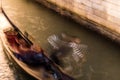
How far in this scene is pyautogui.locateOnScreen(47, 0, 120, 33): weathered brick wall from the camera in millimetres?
10169

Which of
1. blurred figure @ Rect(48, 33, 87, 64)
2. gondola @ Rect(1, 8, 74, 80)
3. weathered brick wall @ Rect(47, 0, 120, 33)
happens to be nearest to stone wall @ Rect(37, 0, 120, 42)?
weathered brick wall @ Rect(47, 0, 120, 33)

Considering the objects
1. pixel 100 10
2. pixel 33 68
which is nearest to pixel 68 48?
pixel 33 68

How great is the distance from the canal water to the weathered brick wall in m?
0.51

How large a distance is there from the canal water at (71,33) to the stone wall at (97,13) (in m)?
0.24

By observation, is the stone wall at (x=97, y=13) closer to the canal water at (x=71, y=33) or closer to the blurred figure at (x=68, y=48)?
the canal water at (x=71, y=33)

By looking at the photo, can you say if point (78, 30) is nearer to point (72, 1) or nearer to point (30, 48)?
point (72, 1)

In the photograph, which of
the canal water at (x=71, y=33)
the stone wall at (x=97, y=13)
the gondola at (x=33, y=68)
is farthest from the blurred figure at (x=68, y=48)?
the stone wall at (x=97, y=13)

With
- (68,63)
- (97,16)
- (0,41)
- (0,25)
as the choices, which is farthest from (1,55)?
(97,16)

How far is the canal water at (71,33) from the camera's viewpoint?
9.35 metres

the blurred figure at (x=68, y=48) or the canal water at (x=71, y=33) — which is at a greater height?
the blurred figure at (x=68, y=48)

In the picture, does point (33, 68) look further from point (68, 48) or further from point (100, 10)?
point (100, 10)

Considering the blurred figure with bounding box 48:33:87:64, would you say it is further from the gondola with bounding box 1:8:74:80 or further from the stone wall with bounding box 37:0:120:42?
the stone wall with bounding box 37:0:120:42

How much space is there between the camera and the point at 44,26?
12.2 meters

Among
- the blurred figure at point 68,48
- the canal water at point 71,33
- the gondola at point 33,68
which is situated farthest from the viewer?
the canal water at point 71,33
